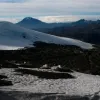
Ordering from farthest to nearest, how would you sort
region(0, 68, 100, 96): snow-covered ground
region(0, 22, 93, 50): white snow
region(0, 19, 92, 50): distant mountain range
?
region(0, 22, 93, 50): white snow < region(0, 19, 92, 50): distant mountain range < region(0, 68, 100, 96): snow-covered ground

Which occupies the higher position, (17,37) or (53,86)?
(17,37)

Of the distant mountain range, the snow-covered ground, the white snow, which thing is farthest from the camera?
the white snow

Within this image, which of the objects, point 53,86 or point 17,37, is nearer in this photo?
point 53,86

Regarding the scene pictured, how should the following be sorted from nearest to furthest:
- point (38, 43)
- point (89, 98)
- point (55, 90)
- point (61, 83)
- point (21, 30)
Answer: point (89, 98) → point (55, 90) → point (61, 83) → point (38, 43) → point (21, 30)

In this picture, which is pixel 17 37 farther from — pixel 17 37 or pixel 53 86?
pixel 53 86

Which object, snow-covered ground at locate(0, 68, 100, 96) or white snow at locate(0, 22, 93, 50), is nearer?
snow-covered ground at locate(0, 68, 100, 96)

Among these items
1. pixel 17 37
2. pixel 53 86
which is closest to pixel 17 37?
pixel 17 37

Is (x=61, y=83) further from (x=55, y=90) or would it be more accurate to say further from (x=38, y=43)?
(x=38, y=43)

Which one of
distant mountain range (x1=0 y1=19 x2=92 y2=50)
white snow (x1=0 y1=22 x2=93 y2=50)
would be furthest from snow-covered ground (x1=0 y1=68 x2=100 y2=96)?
white snow (x1=0 y1=22 x2=93 y2=50)

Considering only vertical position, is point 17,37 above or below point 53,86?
above

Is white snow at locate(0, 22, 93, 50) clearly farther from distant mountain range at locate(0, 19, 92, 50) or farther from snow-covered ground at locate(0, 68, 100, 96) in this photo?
snow-covered ground at locate(0, 68, 100, 96)

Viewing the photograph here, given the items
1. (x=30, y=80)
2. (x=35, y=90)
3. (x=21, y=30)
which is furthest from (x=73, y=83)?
(x=21, y=30)
